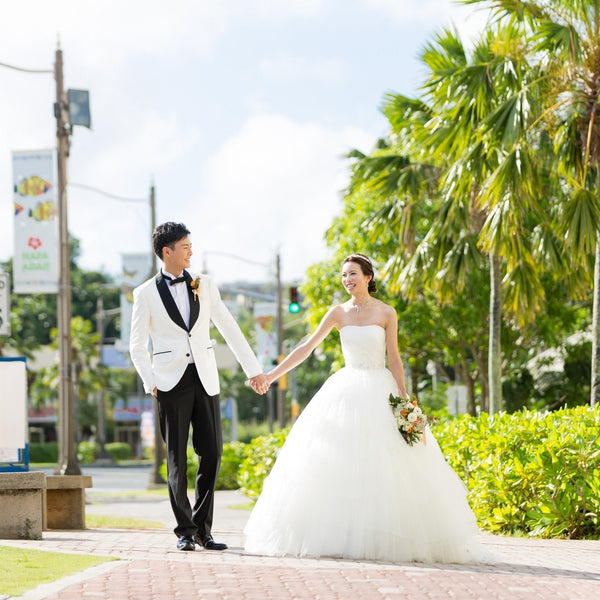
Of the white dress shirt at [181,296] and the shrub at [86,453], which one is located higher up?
the white dress shirt at [181,296]

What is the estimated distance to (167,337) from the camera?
301 inches

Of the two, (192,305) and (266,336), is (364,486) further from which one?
(266,336)

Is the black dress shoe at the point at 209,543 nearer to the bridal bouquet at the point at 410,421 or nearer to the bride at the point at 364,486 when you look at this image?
the bride at the point at 364,486

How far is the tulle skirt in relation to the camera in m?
7.22

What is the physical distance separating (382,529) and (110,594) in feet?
7.29

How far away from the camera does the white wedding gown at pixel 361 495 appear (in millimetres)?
7219

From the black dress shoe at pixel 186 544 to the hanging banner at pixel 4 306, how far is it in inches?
185

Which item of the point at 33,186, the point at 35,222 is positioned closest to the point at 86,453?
the point at 35,222

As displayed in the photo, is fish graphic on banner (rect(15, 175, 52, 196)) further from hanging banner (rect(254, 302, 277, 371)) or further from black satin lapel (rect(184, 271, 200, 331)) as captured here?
hanging banner (rect(254, 302, 277, 371))

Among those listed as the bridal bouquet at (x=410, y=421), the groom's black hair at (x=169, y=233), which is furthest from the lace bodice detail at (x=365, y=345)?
the groom's black hair at (x=169, y=233)

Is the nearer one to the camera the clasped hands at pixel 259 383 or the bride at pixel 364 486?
the bride at pixel 364 486

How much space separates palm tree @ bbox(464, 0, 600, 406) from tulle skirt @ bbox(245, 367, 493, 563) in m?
6.48

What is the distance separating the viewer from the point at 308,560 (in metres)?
7.07

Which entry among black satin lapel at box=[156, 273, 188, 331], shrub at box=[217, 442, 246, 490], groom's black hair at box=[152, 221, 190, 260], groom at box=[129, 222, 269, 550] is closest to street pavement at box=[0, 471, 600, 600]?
groom at box=[129, 222, 269, 550]
